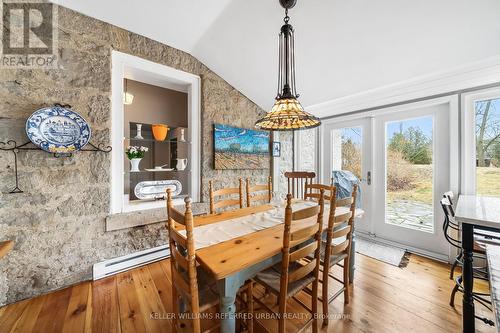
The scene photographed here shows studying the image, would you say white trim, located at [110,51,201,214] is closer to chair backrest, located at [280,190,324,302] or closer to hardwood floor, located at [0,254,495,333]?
hardwood floor, located at [0,254,495,333]

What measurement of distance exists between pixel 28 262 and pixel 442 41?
162 inches

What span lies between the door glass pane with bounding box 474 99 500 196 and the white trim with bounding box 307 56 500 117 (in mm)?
278

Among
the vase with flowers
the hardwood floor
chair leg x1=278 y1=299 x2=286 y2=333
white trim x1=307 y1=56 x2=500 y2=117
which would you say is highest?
white trim x1=307 y1=56 x2=500 y2=117

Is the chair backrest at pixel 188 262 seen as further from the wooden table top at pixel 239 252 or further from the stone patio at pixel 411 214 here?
the stone patio at pixel 411 214

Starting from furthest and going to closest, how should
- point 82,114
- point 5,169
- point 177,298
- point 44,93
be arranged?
point 82,114, point 44,93, point 5,169, point 177,298

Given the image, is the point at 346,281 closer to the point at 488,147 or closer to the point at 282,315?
the point at 282,315

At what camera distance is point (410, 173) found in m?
2.61

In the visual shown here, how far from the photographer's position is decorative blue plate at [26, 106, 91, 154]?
1648 mm

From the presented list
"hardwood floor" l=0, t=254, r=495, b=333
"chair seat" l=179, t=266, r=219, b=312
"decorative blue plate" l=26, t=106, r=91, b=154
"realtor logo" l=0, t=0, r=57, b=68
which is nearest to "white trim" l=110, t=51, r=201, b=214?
"decorative blue plate" l=26, t=106, r=91, b=154

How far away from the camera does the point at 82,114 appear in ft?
6.27

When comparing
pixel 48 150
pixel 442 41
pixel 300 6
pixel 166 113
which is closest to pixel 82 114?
pixel 48 150

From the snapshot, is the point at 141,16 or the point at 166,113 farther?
the point at 166,113

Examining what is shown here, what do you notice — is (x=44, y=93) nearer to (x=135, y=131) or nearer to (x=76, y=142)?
(x=76, y=142)

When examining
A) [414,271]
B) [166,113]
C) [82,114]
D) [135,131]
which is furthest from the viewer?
[166,113]
